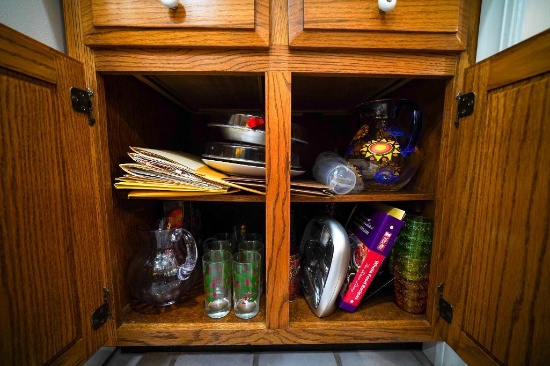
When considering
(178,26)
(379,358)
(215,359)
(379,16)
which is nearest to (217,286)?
(215,359)

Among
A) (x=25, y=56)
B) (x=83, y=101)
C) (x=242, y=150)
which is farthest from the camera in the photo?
(x=242, y=150)

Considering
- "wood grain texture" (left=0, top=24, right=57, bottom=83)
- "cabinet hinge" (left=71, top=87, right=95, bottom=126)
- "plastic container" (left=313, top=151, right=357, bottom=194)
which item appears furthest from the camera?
"plastic container" (left=313, top=151, right=357, bottom=194)

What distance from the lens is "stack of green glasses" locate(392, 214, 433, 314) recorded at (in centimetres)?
54

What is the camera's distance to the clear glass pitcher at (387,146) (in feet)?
1.87

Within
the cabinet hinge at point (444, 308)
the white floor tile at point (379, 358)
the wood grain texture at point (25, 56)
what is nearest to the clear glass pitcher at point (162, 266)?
the wood grain texture at point (25, 56)

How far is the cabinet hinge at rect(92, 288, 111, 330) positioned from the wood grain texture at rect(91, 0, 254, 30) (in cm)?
56

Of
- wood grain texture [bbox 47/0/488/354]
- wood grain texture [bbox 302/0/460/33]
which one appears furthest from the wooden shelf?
wood grain texture [bbox 302/0/460/33]

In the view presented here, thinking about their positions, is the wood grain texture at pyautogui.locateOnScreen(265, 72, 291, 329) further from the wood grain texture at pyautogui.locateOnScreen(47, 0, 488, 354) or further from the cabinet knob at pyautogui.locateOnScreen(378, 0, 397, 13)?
the cabinet knob at pyautogui.locateOnScreen(378, 0, 397, 13)

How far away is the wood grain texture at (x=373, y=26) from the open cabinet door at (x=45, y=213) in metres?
0.44

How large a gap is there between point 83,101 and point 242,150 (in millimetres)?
325

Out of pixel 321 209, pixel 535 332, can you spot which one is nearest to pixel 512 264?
pixel 535 332

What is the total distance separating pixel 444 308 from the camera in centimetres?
49

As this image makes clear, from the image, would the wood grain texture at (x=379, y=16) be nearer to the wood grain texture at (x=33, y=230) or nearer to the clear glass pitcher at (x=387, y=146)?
the clear glass pitcher at (x=387, y=146)

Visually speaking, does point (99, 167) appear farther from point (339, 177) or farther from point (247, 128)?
point (339, 177)
